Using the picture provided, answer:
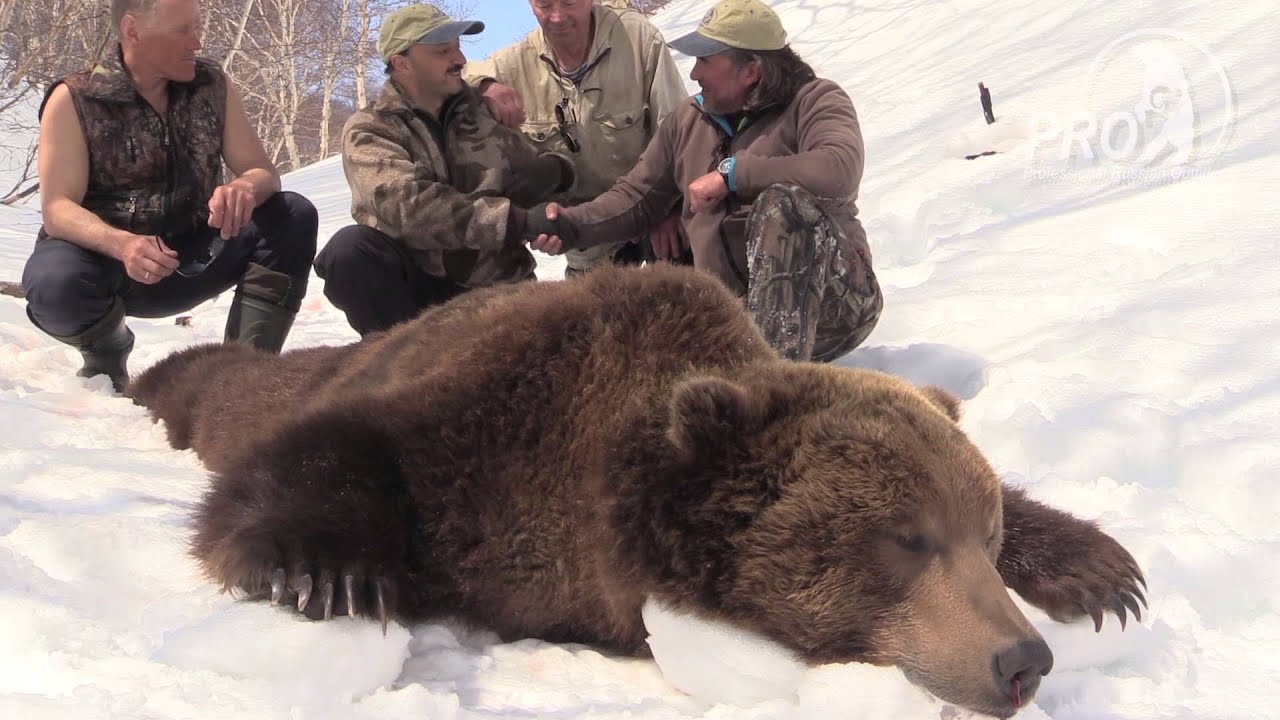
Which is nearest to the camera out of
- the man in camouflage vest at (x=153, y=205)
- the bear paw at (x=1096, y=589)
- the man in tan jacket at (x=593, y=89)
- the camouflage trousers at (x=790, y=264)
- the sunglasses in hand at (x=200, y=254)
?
the bear paw at (x=1096, y=589)

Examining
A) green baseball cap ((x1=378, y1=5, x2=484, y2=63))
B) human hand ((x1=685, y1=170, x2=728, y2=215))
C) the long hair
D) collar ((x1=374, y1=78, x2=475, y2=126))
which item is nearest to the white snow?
human hand ((x1=685, y1=170, x2=728, y2=215))

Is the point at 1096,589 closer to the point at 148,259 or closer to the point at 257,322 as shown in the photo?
the point at 148,259

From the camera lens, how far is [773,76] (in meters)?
4.30

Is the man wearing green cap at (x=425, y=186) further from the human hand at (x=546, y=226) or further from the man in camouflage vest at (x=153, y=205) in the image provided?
the man in camouflage vest at (x=153, y=205)

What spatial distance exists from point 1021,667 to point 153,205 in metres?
4.18

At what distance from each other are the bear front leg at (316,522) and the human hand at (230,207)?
7.12ft

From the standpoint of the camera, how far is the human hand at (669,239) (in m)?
4.82

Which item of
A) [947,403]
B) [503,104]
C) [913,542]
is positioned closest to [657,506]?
[913,542]

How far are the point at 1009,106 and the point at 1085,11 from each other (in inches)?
114

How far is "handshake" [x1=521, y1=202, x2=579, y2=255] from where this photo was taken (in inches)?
176

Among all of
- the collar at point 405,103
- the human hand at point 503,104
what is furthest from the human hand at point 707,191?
the collar at point 405,103

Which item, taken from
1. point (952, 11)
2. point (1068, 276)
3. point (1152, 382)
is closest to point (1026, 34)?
point (952, 11)

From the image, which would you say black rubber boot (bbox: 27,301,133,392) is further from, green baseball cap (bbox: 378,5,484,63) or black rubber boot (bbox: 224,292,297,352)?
green baseball cap (bbox: 378,5,484,63)

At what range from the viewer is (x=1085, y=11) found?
432 inches
